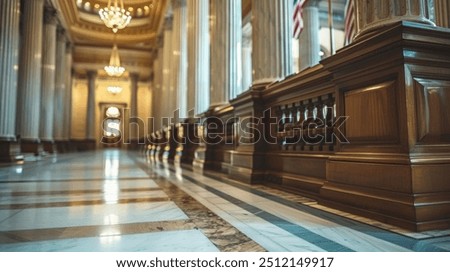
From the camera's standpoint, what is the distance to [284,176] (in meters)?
3.55

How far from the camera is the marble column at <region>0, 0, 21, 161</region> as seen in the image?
837 cm

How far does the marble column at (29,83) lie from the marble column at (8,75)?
11.3 feet

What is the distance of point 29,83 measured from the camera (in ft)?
39.4

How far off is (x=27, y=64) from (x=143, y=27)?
1036 centimetres

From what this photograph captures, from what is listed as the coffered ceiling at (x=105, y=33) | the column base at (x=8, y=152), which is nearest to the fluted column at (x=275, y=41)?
the column base at (x=8, y=152)

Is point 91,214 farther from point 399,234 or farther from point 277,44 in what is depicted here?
point 277,44

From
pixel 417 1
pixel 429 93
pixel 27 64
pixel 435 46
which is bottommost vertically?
pixel 429 93

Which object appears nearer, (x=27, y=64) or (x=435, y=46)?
(x=435, y=46)

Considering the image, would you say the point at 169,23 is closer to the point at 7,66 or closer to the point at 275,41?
the point at 7,66

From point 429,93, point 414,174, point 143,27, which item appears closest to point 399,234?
point 414,174

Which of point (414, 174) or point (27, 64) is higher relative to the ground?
point (27, 64)

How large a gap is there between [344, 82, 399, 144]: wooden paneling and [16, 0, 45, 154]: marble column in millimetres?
12552

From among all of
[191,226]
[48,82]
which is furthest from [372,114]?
[48,82]

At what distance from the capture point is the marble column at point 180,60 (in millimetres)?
10906
